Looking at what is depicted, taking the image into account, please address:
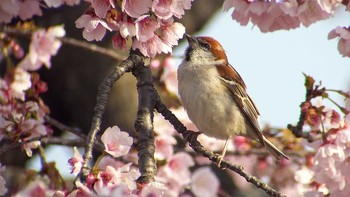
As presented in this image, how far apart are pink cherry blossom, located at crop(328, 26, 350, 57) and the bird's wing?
1.12 metres

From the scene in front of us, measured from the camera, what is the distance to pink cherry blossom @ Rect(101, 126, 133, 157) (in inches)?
112

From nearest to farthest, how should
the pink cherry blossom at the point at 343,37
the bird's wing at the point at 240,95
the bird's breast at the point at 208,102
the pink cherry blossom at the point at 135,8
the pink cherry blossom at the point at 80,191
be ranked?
the pink cherry blossom at the point at 80,191, the pink cherry blossom at the point at 135,8, the pink cherry blossom at the point at 343,37, the bird's breast at the point at 208,102, the bird's wing at the point at 240,95

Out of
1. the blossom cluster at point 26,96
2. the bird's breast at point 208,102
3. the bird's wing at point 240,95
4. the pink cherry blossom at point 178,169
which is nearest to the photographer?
the blossom cluster at point 26,96

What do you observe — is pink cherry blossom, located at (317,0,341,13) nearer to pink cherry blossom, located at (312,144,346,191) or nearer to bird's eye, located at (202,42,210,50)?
pink cherry blossom, located at (312,144,346,191)

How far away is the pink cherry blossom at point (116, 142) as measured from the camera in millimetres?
2840

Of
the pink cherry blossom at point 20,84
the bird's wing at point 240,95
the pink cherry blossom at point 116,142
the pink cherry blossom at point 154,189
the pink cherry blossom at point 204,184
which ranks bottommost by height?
the pink cherry blossom at point 20,84

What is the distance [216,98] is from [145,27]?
1.35m

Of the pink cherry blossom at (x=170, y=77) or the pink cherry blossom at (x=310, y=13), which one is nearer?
the pink cherry blossom at (x=310, y=13)

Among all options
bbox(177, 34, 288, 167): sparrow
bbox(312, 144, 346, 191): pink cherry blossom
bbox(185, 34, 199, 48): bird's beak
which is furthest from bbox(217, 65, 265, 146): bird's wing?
bbox(312, 144, 346, 191): pink cherry blossom

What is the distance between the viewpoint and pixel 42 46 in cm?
421

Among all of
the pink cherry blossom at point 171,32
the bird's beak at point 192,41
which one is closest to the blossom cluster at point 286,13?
the pink cherry blossom at point 171,32

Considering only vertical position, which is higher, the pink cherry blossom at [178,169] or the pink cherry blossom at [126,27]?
the pink cherry blossom at [126,27]

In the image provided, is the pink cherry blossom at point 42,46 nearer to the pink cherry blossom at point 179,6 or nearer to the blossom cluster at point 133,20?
the blossom cluster at point 133,20

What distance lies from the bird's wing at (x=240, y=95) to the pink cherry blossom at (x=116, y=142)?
168cm
